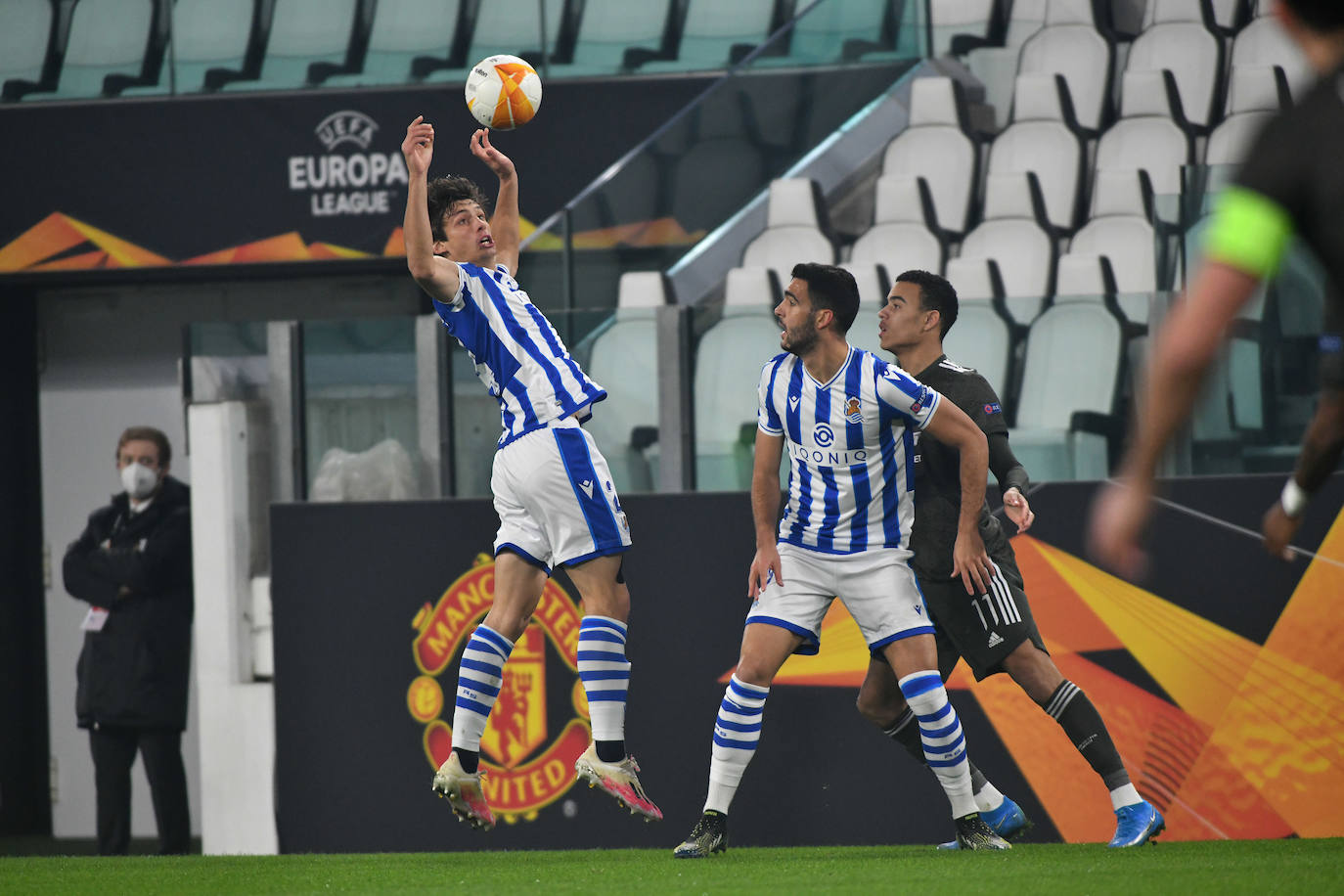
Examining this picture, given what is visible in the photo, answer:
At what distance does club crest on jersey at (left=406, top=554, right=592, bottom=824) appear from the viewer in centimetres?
731

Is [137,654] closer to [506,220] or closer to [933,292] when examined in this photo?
[506,220]

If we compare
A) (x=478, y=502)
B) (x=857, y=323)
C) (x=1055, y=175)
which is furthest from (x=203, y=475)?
(x=1055, y=175)

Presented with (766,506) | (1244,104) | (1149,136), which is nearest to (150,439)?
(766,506)

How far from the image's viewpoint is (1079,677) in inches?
266

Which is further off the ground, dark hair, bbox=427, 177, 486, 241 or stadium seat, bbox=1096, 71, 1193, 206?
stadium seat, bbox=1096, 71, 1193, 206

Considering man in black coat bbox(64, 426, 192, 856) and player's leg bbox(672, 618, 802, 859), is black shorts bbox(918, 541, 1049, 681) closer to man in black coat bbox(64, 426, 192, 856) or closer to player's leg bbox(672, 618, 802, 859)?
player's leg bbox(672, 618, 802, 859)

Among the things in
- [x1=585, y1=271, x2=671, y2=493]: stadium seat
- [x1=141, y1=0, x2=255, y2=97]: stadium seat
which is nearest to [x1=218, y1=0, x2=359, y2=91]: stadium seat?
[x1=141, y1=0, x2=255, y2=97]: stadium seat

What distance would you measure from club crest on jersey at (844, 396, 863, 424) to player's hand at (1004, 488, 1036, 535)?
1.84 feet

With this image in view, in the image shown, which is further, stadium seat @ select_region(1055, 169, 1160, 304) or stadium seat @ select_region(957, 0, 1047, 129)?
stadium seat @ select_region(957, 0, 1047, 129)

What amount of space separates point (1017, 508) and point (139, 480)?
478 cm

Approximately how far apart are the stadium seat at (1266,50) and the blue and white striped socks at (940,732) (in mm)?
6558

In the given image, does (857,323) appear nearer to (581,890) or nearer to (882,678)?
(882,678)

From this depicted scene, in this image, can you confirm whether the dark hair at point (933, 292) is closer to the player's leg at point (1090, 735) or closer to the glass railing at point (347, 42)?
the player's leg at point (1090, 735)

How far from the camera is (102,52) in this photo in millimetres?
12031
